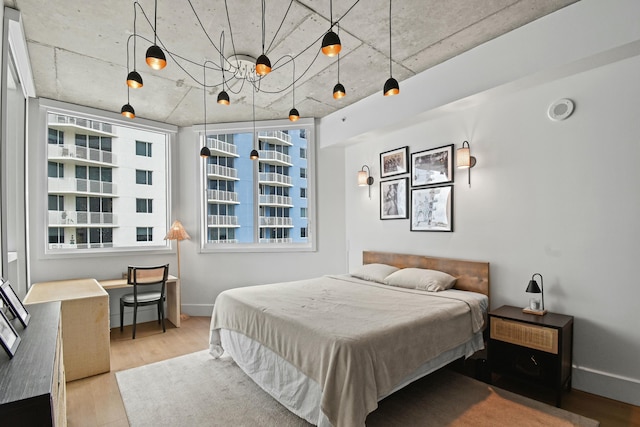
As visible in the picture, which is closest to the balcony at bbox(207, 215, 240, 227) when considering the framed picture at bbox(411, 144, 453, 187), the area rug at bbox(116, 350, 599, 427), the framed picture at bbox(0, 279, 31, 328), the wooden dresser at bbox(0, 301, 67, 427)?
the area rug at bbox(116, 350, 599, 427)

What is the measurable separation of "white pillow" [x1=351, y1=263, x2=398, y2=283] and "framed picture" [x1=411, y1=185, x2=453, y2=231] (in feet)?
1.86

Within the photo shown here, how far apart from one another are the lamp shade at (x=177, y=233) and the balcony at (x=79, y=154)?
1.21 m

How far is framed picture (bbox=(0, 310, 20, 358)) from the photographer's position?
1.24 meters

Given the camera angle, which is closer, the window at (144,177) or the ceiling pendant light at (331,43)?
the ceiling pendant light at (331,43)

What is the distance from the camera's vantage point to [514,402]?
7.86ft

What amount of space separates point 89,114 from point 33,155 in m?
0.81

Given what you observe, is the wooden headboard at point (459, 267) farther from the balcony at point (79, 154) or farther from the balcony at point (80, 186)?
the balcony at point (79, 154)

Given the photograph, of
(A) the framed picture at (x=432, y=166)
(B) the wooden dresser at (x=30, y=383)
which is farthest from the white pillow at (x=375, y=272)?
(B) the wooden dresser at (x=30, y=383)

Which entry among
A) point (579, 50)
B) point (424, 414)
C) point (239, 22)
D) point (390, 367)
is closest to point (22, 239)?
point (239, 22)

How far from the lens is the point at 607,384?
2.47 m

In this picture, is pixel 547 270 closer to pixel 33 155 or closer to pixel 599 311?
pixel 599 311

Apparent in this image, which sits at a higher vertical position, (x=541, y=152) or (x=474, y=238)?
(x=541, y=152)

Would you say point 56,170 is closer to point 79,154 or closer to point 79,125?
point 79,154

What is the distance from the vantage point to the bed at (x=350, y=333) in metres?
1.88
